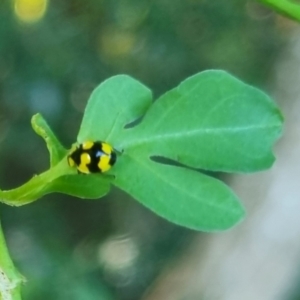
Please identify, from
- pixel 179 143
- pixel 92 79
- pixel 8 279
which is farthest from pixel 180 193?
pixel 92 79

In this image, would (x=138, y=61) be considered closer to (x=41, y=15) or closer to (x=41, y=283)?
(x=41, y=15)

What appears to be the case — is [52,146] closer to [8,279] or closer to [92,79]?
→ [8,279]

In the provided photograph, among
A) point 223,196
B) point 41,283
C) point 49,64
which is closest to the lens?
point 223,196

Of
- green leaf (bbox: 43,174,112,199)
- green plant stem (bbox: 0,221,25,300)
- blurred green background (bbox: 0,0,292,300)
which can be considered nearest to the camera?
green plant stem (bbox: 0,221,25,300)

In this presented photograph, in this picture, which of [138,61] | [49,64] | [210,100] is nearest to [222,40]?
[138,61]

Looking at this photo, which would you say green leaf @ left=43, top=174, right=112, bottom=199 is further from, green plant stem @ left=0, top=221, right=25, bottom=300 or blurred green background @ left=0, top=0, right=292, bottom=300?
blurred green background @ left=0, top=0, right=292, bottom=300

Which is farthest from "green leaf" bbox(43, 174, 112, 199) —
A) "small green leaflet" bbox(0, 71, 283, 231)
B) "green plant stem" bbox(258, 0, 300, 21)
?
"green plant stem" bbox(258, 0, 300, 21)
